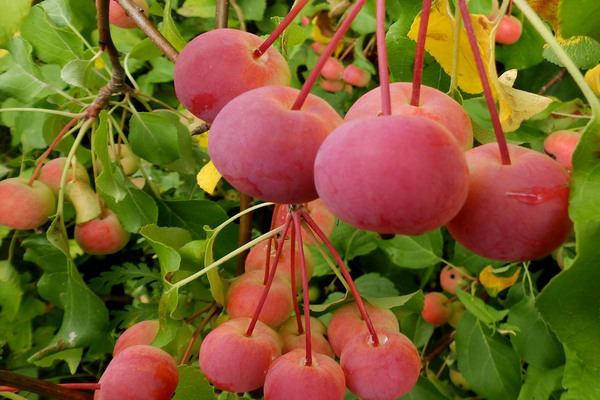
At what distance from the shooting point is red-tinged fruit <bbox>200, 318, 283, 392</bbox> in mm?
622

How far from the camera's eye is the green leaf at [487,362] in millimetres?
1044

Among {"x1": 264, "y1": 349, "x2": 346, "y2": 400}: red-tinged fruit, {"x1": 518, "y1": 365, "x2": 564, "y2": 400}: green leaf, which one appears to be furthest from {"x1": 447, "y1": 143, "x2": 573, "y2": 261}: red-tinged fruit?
{"x1": 518, "y1": 365, "x2": 564, "y2": 400}: green leaf

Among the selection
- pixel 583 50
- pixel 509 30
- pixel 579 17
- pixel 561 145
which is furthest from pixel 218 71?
pixel 561 145

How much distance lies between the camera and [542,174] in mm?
374

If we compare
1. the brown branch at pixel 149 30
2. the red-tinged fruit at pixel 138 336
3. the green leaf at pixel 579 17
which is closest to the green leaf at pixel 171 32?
the brown branch at pixel 149 30

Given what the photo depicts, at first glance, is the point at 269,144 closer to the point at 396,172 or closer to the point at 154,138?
the point at 396,172

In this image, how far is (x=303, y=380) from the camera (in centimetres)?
56

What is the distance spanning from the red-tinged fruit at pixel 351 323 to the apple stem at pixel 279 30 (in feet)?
1.14

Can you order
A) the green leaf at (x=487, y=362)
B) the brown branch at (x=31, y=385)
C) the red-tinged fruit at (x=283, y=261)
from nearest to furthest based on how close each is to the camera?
the brown branch at (x=31, y=385) → the red-tinged fruit at (x=283, y=261) → the green leaf at (x=487, y=362)

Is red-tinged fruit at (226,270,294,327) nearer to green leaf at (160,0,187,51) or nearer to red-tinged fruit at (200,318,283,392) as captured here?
red-tinged fruit at (200,318,283,392)

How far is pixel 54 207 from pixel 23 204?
0.23 ft

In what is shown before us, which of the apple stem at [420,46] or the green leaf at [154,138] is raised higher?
the apple stem at [420,46]

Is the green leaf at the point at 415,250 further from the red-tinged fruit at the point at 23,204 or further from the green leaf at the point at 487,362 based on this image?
the red-tinged fruit at the point at 23,204

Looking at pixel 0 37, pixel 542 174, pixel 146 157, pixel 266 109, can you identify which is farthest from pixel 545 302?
pixel 146 157
